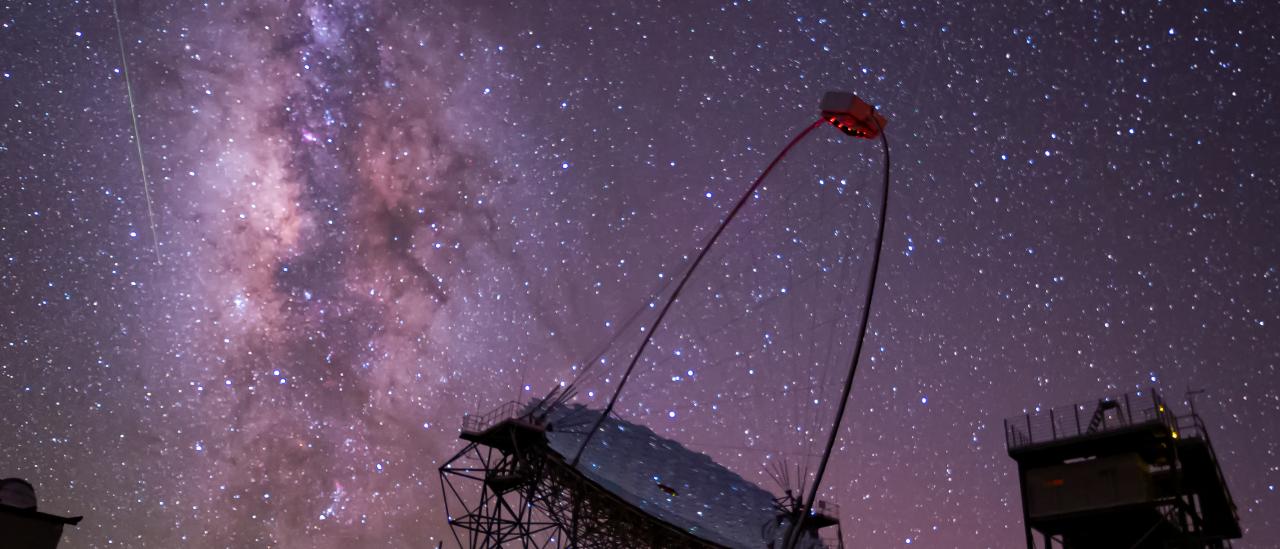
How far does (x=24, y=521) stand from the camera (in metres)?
26.8

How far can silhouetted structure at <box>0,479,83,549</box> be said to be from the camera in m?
26.5

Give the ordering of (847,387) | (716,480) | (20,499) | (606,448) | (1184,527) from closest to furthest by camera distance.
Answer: (847,387) < (20,499) < (1184,527) < (606,448) < (716,480)

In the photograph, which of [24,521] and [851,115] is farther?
[24,521]

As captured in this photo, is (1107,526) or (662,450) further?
(662,450)

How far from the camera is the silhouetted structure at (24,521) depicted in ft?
87.1

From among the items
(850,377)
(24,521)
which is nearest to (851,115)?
(850,377)

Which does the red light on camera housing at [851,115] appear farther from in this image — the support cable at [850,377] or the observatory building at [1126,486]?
the observatory building at [1126,486]

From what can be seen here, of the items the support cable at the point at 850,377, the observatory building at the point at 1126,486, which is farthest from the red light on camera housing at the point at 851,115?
the observatory building at the point at 1126,486

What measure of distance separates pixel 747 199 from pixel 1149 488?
1466 cm

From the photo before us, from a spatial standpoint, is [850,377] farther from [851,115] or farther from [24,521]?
[24,521]

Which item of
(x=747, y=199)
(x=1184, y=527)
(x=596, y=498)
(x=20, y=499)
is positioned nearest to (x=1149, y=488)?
(x=1184, y=527)

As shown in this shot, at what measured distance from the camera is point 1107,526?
31391 mm

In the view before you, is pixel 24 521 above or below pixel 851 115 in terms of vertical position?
below

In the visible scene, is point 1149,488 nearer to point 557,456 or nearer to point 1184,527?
point 1184,527
